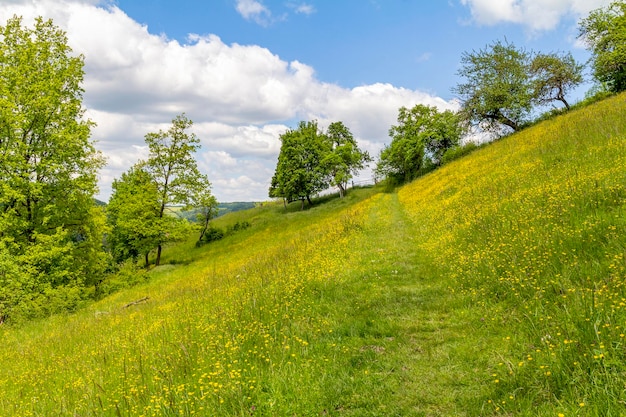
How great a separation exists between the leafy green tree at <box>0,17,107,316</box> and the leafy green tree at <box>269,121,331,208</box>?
3990 cm

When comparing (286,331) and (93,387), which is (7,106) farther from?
(286,331)

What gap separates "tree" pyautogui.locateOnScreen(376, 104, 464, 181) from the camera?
54.1 metres

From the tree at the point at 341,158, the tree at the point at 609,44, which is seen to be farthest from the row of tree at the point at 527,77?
the tree at the point at 341,158

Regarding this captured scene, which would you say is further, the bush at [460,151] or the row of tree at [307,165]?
the row of tree at [307,165]

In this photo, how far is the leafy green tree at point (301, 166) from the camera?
6162 cm

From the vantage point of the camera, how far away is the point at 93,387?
20.8ft

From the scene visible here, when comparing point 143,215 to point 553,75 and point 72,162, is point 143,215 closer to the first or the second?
point 72,162

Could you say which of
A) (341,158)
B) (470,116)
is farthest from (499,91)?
(341,158)

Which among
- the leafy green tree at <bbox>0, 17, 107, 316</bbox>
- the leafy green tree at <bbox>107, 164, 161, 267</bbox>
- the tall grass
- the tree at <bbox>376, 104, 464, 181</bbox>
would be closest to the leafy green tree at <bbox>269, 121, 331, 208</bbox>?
the tree at <bbox>376, 104, 464, 181</bbox>

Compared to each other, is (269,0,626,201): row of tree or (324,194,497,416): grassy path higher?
(269,0,626,201): row of tree

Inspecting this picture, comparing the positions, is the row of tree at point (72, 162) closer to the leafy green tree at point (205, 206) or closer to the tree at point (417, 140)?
the leafy green tree at point (205, 206)

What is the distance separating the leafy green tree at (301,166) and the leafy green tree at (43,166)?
1571 inches

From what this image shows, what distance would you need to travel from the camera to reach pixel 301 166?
2468 inches

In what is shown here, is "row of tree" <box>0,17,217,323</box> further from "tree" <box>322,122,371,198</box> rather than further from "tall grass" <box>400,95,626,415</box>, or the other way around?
"tree" <box>322,122,371,198</box>
